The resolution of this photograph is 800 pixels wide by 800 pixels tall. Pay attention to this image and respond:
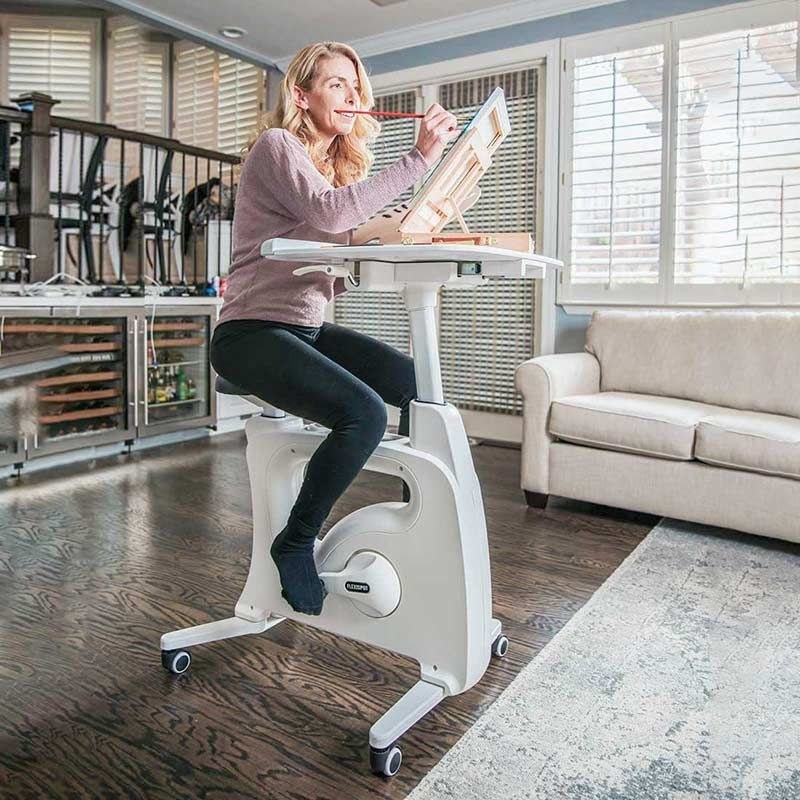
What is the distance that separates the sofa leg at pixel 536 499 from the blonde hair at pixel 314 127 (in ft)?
5.77

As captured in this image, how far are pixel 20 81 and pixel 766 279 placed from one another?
490 centimetres

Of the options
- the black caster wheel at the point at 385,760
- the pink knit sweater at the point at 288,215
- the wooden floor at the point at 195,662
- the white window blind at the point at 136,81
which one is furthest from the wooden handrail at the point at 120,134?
the black caster wheel at the point at 385,760

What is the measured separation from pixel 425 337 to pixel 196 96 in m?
4.58

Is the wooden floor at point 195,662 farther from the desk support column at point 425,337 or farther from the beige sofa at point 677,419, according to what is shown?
the desk support column at point 425,337

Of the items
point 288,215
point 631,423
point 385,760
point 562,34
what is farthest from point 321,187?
point 562,34

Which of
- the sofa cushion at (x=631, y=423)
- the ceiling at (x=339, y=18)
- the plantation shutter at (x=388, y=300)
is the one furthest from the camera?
the plantation shutter at (x=388, y=300)

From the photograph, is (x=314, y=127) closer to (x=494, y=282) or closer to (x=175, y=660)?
(x=175, y=660)

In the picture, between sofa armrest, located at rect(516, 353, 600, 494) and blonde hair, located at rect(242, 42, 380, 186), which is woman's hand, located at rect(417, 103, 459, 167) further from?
sofa armrest, located at rect(516, 353, 600, 494)

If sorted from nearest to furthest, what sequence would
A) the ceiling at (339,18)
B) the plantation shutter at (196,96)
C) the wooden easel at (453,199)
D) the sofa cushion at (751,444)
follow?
the wooden easel at (453,199) → the sofa cushion at (751,444) → the ceiling at (339,18) → the plantation shutter at (196,96)

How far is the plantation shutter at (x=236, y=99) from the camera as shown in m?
5.34

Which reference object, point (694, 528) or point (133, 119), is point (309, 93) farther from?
point (133, 119)

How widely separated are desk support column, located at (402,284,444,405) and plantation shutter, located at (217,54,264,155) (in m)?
4.33

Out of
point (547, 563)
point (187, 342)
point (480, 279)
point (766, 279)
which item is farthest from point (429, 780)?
point (187, 342)

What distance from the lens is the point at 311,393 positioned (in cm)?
148
